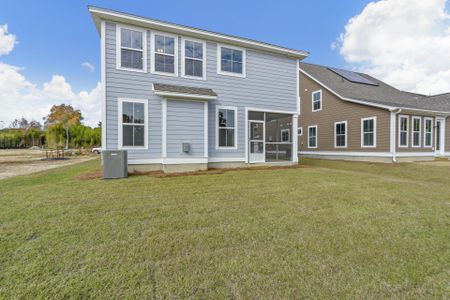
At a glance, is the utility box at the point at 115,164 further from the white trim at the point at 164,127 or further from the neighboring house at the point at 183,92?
the white trim at the point at 164,127

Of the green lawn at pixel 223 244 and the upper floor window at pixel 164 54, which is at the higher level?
the upper floor window at pixel 164 54

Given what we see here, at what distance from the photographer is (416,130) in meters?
12.1

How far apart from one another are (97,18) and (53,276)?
862cm

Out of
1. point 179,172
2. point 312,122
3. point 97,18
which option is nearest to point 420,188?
point 179,172

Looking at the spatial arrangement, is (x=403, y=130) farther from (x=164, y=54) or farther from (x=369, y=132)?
(x=164, y=54)

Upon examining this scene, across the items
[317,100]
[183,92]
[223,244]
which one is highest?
[317,100]

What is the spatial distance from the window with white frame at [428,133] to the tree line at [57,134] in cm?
3115

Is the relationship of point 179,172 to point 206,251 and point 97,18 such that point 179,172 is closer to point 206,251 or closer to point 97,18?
point 206,251

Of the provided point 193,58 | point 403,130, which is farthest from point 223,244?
point 403,130

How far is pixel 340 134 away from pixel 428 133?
491 cm

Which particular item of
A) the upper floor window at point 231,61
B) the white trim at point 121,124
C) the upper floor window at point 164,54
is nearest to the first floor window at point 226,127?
the upper floor window at point 231,61

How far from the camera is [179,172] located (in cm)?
802

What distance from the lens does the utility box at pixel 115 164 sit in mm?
6781

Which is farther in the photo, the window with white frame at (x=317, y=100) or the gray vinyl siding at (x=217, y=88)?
the window with white frame at (x=317, y=100)
